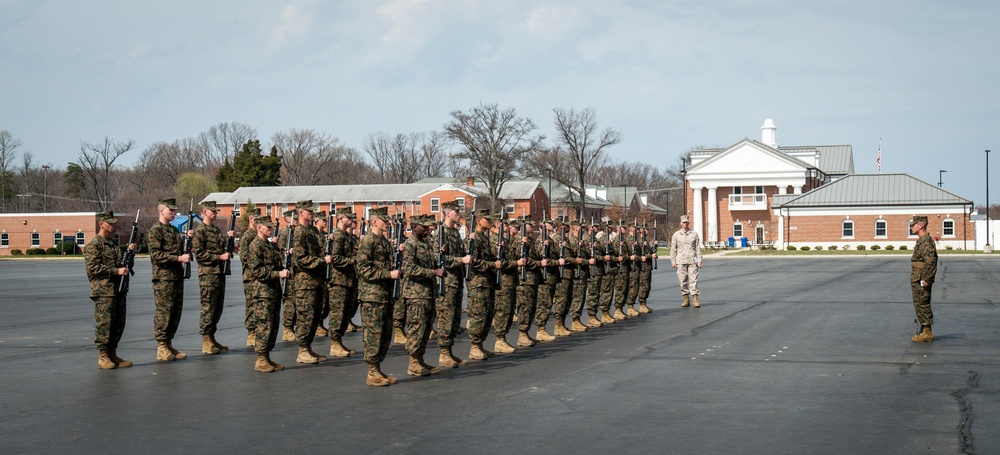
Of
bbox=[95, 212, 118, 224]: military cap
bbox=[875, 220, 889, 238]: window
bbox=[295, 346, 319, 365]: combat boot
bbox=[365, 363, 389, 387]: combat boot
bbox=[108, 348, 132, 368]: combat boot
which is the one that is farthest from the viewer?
bbox=[875, 220, 889, 238]: window

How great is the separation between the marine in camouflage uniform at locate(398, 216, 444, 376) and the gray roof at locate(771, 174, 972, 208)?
74.2 metres

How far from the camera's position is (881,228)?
78.6m

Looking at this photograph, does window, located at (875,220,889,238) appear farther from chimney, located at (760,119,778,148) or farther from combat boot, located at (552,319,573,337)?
combat boot, located at (552,319,573,337)

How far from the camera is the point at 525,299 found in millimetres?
13617

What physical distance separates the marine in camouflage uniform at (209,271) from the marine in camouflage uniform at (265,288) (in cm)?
68

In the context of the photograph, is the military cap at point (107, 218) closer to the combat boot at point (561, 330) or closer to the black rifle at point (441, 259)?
the black rifle at point (441, 259)

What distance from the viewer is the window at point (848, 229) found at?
7919 cm

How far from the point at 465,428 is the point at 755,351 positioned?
20.3 ft

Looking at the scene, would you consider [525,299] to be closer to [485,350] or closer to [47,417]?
[485,350]

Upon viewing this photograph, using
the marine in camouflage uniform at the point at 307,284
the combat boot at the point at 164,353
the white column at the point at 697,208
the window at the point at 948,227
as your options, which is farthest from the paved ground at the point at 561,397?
the white column at the point at 697,208

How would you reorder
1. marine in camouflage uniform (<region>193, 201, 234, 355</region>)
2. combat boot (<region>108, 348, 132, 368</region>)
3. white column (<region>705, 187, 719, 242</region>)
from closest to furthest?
combat boot (<region>108, 348, 132, 368</region>)
marine in camouflage uniform (<region>193, 201, 234, 355</region>)
white column (<region>705, 187, 719, 242</region>)

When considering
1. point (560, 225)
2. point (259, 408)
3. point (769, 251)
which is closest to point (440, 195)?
point (769, 251)

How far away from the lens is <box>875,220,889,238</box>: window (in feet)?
257

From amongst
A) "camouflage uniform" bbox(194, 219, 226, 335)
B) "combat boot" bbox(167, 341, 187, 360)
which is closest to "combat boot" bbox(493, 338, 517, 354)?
"camouflage uniform" bbox(194, 219, 226, 335)
